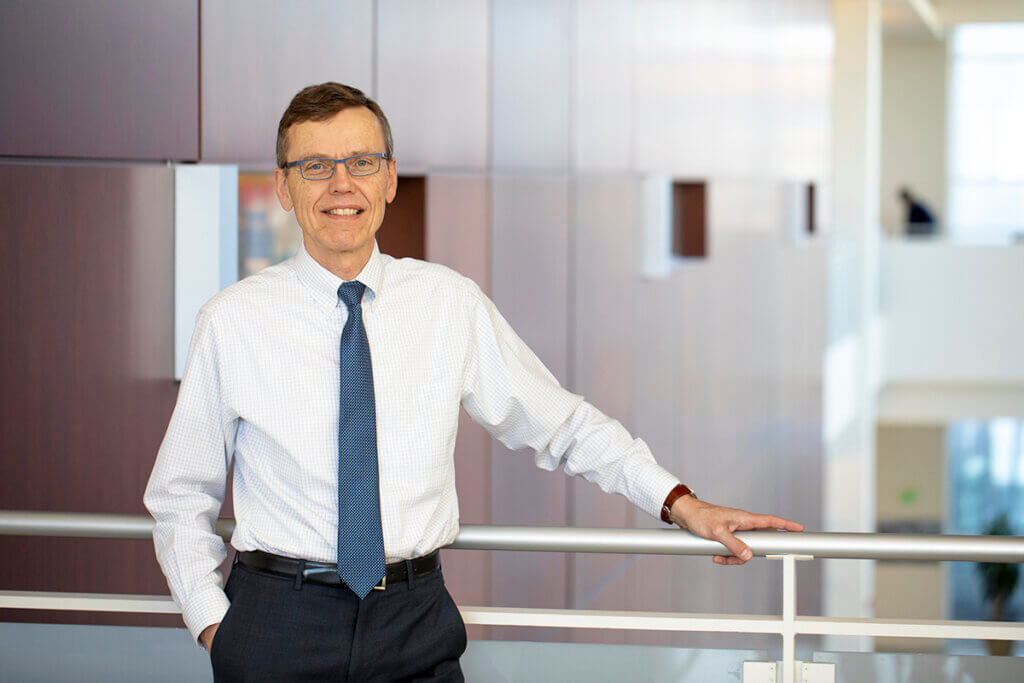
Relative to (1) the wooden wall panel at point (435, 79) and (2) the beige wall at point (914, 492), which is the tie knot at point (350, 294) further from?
(2) the beige wall at point (914, 492)

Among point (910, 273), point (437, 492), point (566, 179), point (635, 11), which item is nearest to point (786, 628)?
point (437, 492)

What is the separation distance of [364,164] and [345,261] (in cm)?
17

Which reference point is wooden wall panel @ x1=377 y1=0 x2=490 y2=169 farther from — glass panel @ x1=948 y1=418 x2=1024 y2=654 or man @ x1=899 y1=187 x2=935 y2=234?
glass panel @ x1=948 y1=418 x2=1024 y2=654

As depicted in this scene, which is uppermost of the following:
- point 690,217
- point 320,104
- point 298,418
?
point 690,217

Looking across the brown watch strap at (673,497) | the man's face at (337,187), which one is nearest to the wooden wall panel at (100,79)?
the man's face at (337,187)

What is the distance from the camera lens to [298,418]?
2.07m

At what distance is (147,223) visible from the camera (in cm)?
374

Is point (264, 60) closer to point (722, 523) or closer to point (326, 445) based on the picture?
point (326, 445)

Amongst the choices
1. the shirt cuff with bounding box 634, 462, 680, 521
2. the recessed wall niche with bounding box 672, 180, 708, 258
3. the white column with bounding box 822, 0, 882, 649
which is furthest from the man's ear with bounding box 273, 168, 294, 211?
the white column with bounding box 822, 0, 882, 649

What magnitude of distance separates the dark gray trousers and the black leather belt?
1 centimetres

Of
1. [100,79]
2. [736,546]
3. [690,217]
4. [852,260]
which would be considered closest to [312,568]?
[736,546]

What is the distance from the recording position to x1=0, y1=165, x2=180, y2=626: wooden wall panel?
3.63 meters

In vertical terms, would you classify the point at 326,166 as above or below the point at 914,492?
above

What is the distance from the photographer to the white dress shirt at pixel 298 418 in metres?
2.06
